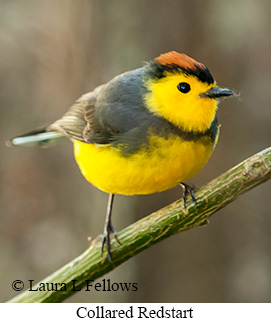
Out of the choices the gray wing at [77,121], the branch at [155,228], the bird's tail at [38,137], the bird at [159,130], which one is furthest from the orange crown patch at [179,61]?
the bird's tail at [38,137]

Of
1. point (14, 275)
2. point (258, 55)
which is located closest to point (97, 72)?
point (258, 55)

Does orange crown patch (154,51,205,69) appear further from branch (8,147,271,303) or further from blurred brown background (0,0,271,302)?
blurred brown background (0,0,271,302)

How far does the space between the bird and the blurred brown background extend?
46.7 inches

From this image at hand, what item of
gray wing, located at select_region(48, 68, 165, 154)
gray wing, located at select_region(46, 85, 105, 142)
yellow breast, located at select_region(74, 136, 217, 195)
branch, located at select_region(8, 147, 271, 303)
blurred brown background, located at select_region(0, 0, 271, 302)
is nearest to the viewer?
branch, located at select_region(8, 147, 271, 303)

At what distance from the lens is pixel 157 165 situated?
2348 millimetres

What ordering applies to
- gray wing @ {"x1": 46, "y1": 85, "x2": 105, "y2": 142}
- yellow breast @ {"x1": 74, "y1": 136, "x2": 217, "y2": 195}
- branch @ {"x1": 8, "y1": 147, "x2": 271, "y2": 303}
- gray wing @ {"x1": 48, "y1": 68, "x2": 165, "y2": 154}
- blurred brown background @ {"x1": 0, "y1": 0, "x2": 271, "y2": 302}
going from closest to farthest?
branch @ {"x1": 8, "y1": 147, "x2": 271, "y2": 303} < yellow breast @ {"x1": 74, "y1": 136, "x2": 217, "y2": 195} < gray wing @ {"x1": 48, "y1": 68, "x2": 165, "y2": 154} < gray wing @ {"x1": 46, "y1": 85, "x2": 105, "y2": 142} < blurred brown background @ {"x1": 0, "y1": 0, "x2": 271, "y2": 302}

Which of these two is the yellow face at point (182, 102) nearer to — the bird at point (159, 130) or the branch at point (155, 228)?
the bird at point (159, 130)

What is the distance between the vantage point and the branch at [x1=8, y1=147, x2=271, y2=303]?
2.19 meters

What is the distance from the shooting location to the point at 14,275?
14.9 ft

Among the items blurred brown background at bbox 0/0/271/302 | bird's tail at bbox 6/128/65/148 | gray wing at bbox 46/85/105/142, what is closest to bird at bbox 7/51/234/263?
gray wing at bbox 46/85/105/142

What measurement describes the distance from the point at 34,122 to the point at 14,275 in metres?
1.33

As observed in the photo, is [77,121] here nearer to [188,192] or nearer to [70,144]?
[188,192]

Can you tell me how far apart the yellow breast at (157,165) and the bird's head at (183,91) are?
0.30 feet
